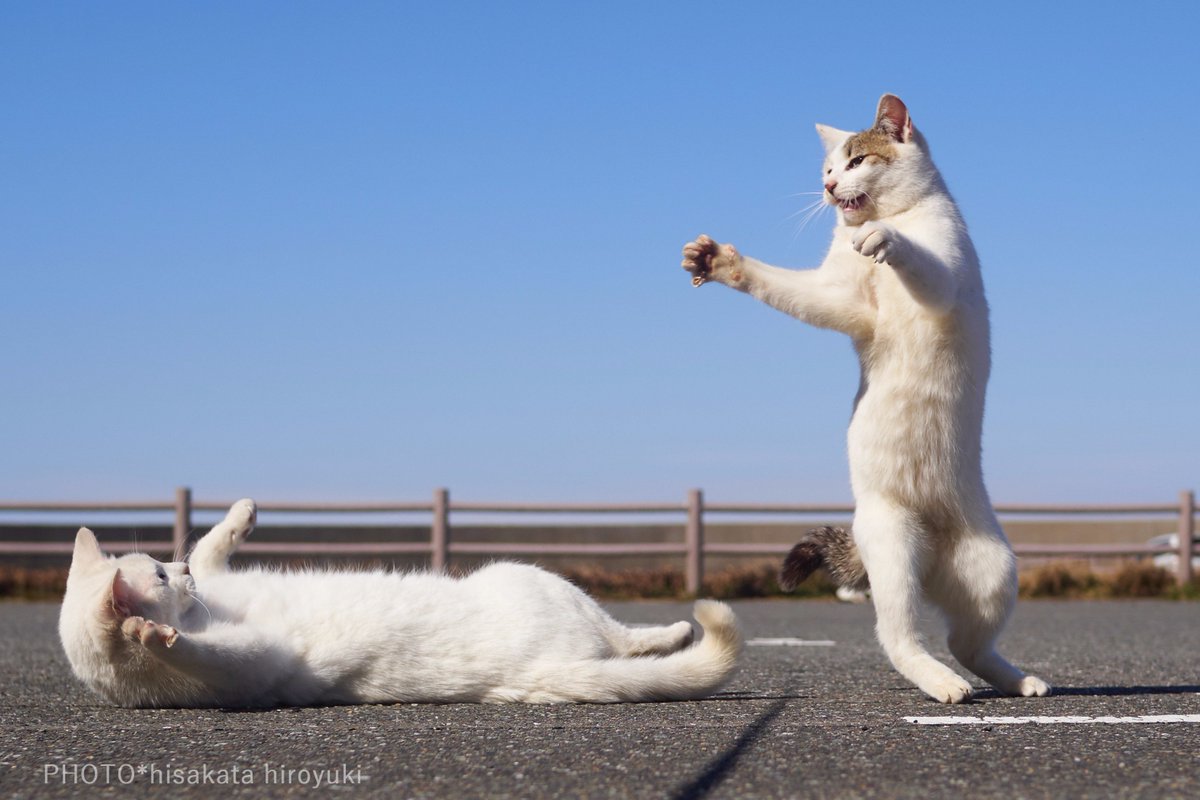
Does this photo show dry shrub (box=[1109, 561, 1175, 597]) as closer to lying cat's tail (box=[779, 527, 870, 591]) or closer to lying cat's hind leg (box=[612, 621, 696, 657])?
lying cat's tail (box=[779, 527, 870, 591])

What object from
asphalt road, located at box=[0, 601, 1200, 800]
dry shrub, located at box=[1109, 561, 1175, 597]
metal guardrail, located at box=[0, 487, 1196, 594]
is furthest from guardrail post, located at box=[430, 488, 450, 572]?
asphalt road, located at box=[0, 601, 1200, 800]

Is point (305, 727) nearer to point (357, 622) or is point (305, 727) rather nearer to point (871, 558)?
point (357, 622)

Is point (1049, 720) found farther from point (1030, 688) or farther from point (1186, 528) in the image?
point (1186, 528)

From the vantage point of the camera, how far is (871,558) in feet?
12.7

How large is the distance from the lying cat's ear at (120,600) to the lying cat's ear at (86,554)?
235 mm

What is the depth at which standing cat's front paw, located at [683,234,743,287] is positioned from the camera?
3.88 metres

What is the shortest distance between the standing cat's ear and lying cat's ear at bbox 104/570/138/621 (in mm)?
2916

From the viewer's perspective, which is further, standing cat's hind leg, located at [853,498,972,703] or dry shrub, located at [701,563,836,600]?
dry shrub, located at [701,563,836,600]

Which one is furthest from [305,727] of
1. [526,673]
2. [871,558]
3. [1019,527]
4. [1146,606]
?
[1019,527]

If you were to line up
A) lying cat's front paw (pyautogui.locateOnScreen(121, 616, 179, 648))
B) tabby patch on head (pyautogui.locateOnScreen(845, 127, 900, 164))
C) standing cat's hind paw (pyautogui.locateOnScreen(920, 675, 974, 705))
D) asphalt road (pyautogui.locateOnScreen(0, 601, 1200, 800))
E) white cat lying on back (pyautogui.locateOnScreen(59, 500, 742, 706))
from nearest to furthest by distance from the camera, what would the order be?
1. asphalt road (pyautogui.locateOnScreen(0, 601, 1200, 800))
2. lying cat's front paw (pyautogui.locateOnScreen(121, 616, 179, 648))
3. white cat lying on back (pyautogui.locateOnScreen(59, 500, 742, 706))
4. standing cat's hind paw (pyautogui.locateOnScreen(920, 675, 974, 705))
5. tabby patch on head (pyautogui.locateOnScreen(845, 127, 900, 164))

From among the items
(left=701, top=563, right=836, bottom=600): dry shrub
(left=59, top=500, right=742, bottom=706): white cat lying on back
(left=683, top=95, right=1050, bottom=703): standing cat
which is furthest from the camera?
(left=701, top=563, right=836, bottom=600): dry shrub

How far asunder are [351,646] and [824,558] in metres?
1.75

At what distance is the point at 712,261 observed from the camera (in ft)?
12.8

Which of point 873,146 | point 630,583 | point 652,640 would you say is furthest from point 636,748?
point 630,583
